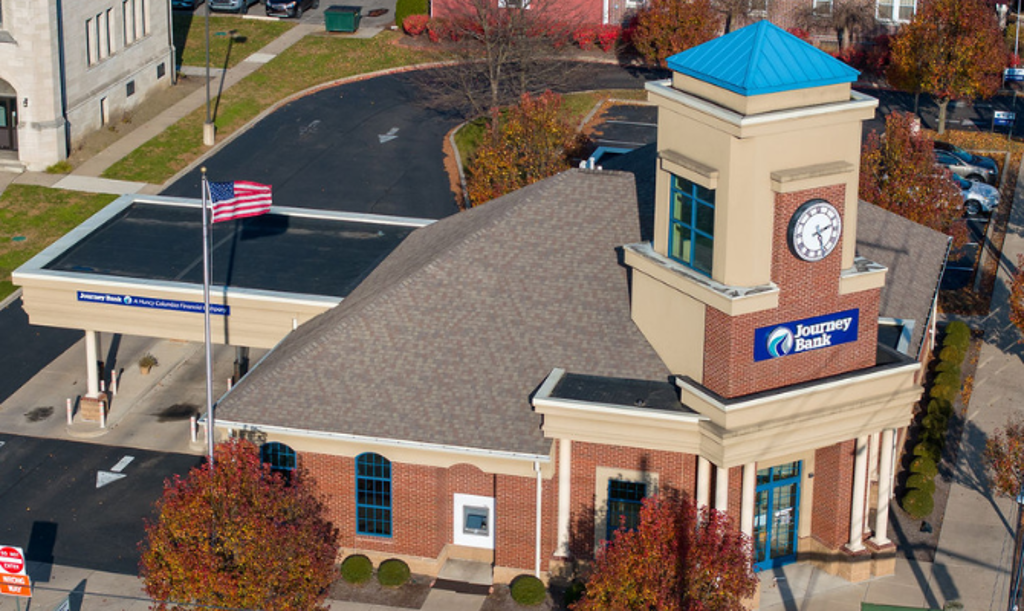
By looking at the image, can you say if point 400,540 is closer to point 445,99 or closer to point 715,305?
point 715,305

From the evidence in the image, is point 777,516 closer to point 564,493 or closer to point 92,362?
point 564,493

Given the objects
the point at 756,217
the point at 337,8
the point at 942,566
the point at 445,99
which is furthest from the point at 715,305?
the point at 337,8

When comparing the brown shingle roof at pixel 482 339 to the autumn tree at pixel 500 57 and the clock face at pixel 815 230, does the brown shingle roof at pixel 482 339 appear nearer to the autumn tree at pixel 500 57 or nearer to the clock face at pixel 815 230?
the clock face at pixel 815 230

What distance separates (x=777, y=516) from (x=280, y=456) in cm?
1287

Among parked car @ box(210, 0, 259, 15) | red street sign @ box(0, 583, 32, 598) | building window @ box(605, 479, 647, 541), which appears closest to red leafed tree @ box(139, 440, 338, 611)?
red street sign @ box(0, 583, 32, 598)

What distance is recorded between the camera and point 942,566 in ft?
133

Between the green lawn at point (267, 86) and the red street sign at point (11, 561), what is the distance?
116ft

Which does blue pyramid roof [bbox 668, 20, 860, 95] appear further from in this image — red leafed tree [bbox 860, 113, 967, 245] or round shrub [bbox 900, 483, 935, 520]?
red leafed tree [bbox 860, 113, 967, 245]

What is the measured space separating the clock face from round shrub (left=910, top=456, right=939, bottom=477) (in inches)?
396

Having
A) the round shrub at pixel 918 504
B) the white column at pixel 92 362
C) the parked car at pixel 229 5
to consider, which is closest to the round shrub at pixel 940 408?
the round shrub at pixel 918 504

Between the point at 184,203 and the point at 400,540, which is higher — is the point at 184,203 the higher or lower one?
the higher one

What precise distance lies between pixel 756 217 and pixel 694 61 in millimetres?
4060

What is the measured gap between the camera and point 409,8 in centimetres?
8831

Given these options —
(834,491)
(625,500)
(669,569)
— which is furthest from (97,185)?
(669,569)
